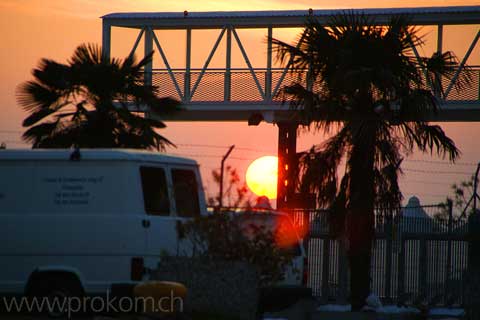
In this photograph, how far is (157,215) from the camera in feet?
56.6

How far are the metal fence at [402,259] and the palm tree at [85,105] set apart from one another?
4.68 meters

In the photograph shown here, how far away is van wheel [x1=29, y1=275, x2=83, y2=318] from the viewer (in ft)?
55.9

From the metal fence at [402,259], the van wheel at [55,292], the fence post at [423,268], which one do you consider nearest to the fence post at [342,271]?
the metal fence at [402,259]

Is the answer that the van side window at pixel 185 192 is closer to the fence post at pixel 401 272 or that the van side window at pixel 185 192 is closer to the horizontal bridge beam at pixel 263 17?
the fence post at pixel 401 272

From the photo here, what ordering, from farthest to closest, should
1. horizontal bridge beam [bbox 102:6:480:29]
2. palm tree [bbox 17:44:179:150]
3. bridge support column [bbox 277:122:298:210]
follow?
horizontal bridge beam [bbox 102:6:480:29]
bridge support column [bbox 277:122:298:210]
palm tree [bbox 17:44:179:150]

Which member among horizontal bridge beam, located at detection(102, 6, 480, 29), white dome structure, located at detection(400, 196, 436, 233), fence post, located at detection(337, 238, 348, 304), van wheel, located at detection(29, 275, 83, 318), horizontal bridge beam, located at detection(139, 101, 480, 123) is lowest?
fence post, located at detection(337, 238, 348, 304)

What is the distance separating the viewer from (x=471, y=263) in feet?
89.4

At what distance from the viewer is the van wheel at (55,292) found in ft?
55.9

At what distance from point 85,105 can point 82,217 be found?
1019 cm

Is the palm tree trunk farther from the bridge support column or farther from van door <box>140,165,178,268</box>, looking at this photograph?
van door <box>140,165,178,268</box>

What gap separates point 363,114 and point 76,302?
11.8 metres

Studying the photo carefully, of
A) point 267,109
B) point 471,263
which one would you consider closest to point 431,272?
point 471,263

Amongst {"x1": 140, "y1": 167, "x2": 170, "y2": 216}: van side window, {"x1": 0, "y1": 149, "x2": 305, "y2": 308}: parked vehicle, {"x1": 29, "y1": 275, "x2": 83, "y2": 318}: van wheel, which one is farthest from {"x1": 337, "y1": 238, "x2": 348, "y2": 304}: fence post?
{"x1": 29, "y1": 275, "x2": 83, "y2": 318}: van wheel

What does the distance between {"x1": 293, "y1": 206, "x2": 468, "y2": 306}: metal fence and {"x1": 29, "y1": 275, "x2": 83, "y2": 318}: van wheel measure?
11.5m
